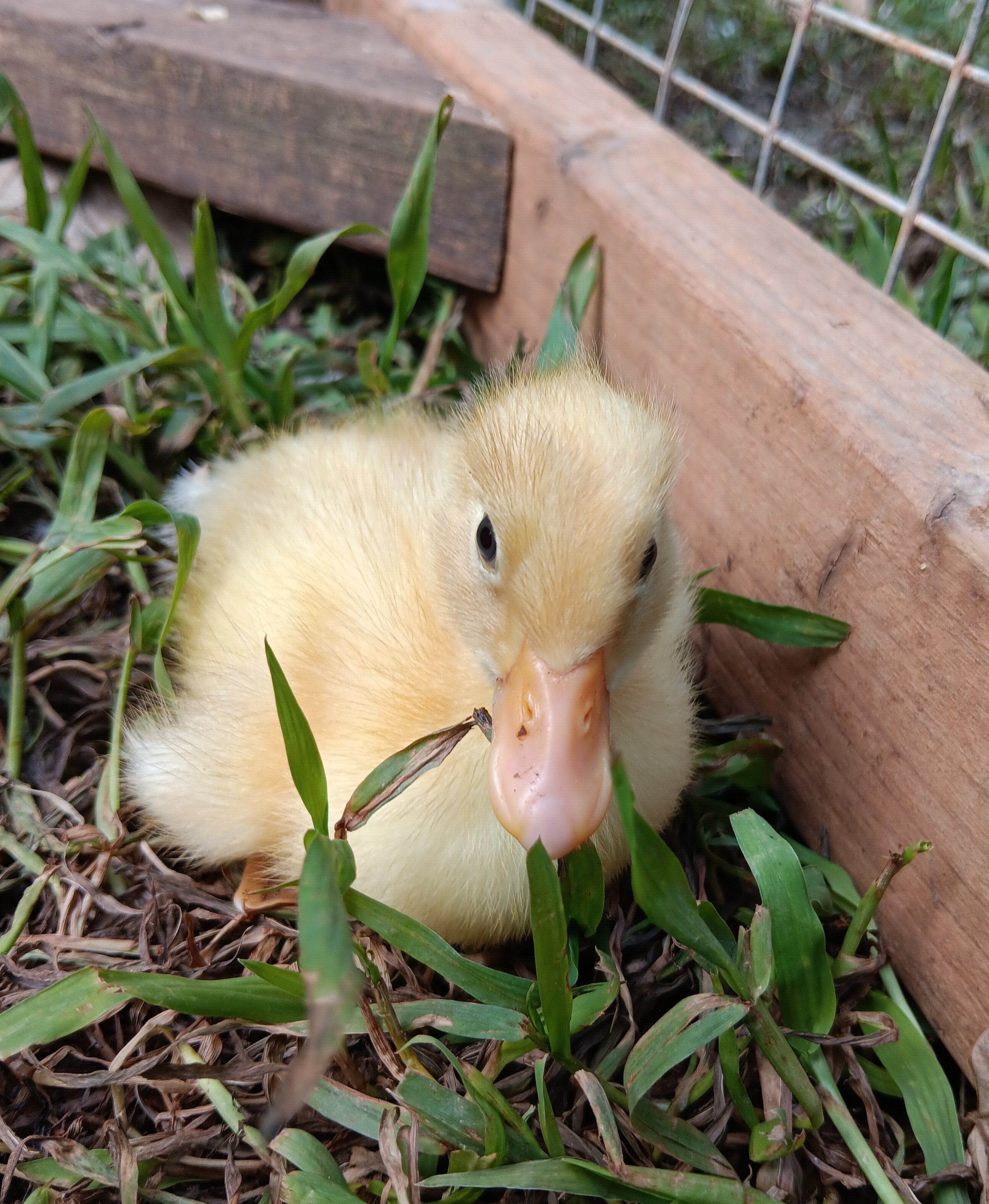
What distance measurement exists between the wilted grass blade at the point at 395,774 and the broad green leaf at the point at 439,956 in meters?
0.07

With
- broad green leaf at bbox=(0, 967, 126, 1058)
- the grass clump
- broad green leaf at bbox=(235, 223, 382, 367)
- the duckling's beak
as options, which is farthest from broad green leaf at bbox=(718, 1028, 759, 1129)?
broad green leaf at bbox=(235, 223, 382, 367)

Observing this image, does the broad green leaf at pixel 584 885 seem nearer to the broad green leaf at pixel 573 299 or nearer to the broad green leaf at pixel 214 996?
the broad green leaf at pixel 214 996

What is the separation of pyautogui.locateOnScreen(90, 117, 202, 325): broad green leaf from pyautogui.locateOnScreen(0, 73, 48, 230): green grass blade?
15 centimetres

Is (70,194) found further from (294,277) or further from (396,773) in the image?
(396,773)

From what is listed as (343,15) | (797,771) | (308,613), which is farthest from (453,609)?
(343,15)

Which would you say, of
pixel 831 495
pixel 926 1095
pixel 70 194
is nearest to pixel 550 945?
pixel 926 1095

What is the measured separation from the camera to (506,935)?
1168 mm

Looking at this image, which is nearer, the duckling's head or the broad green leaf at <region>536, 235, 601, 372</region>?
the duckling's head

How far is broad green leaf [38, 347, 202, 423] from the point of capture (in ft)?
5.21

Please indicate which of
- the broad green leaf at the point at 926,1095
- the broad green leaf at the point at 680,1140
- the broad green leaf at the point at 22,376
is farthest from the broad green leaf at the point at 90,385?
the broad green leaf at the point at 926,1095

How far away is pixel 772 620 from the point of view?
123 centimetres

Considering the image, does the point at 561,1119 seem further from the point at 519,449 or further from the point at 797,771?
the point at 519,449

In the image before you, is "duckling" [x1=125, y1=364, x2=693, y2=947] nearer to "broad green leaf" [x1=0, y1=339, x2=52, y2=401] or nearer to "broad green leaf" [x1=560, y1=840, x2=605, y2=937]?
"broad green leaf" [x1=560, y1=840, x2=605, y2=937]

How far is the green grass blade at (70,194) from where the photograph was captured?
176cm
